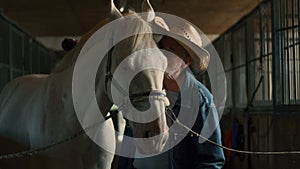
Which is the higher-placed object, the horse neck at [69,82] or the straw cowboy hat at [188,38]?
the straw cowboy hat at [188,38]

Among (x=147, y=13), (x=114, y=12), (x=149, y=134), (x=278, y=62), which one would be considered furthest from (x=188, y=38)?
(x=278, y=62)

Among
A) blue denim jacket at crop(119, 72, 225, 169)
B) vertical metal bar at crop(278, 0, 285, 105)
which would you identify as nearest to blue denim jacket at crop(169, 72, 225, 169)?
blue denim jacket at crop(119, 72, 225, 169)

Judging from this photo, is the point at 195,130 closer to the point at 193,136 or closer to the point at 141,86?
the point at 193,136

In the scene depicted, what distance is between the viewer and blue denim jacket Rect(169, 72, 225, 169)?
193cm

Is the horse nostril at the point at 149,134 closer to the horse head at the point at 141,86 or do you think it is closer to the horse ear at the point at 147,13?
the horse head at the point at 141,86

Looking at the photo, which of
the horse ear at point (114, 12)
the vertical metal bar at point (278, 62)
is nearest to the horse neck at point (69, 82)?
the horse ear at point (114, 12)

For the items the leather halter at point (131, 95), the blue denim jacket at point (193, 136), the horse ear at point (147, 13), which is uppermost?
the horse ear at point (147, 13)

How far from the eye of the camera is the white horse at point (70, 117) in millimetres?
1703

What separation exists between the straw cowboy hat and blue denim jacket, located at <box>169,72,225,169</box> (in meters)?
0.06

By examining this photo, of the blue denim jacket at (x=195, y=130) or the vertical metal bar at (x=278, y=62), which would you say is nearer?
the blue denim jacket at (x=195, y=130)

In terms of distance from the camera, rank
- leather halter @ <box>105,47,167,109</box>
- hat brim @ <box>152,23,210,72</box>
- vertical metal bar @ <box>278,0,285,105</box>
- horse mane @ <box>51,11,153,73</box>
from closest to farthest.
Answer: leather halter @ <box>105,47,167,109</box>
horse mane @ <box>51,11,153,73</box>
hat brim @ <box>152,23,210,72</box>
vertical metal bar @ <box>278,0,285,105</box>

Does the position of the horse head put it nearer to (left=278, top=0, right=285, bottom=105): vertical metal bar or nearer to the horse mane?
the horse mane

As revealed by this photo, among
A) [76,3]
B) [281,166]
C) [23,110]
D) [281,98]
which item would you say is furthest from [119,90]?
[76,3]

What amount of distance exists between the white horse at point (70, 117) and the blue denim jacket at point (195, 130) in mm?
251
